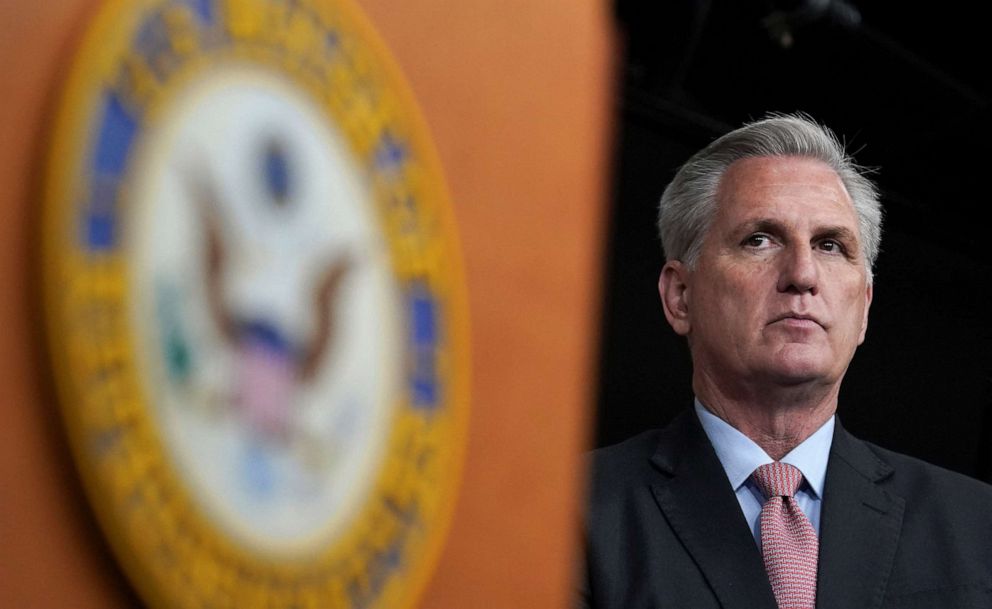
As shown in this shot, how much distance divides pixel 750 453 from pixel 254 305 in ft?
3.51

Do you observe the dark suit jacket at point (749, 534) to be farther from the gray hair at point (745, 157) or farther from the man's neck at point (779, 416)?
the gray hair at point (745, 157)

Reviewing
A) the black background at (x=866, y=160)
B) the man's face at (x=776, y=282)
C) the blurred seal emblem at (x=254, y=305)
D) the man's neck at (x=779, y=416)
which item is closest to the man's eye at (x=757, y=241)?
the man's face at (x=776, y=282)

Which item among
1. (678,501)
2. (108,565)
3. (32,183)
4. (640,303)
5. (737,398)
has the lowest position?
(108,565)

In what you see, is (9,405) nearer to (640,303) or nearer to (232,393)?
(232,393)

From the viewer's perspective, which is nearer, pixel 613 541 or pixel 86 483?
pixel 86 483

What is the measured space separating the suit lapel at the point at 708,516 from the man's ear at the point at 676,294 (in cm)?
15

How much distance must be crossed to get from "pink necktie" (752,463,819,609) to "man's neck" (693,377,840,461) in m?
0.05

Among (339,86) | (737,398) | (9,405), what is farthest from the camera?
(737,398)

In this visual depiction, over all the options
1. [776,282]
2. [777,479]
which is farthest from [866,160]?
[777,479]

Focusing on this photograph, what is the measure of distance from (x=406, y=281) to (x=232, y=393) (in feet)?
0.34

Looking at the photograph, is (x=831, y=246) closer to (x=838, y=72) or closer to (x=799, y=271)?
(x=799, y=271)

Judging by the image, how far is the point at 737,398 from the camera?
147cm

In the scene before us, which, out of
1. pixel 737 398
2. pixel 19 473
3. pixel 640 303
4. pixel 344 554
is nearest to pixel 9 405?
pixel 19 473

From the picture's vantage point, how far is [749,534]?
131 cm
